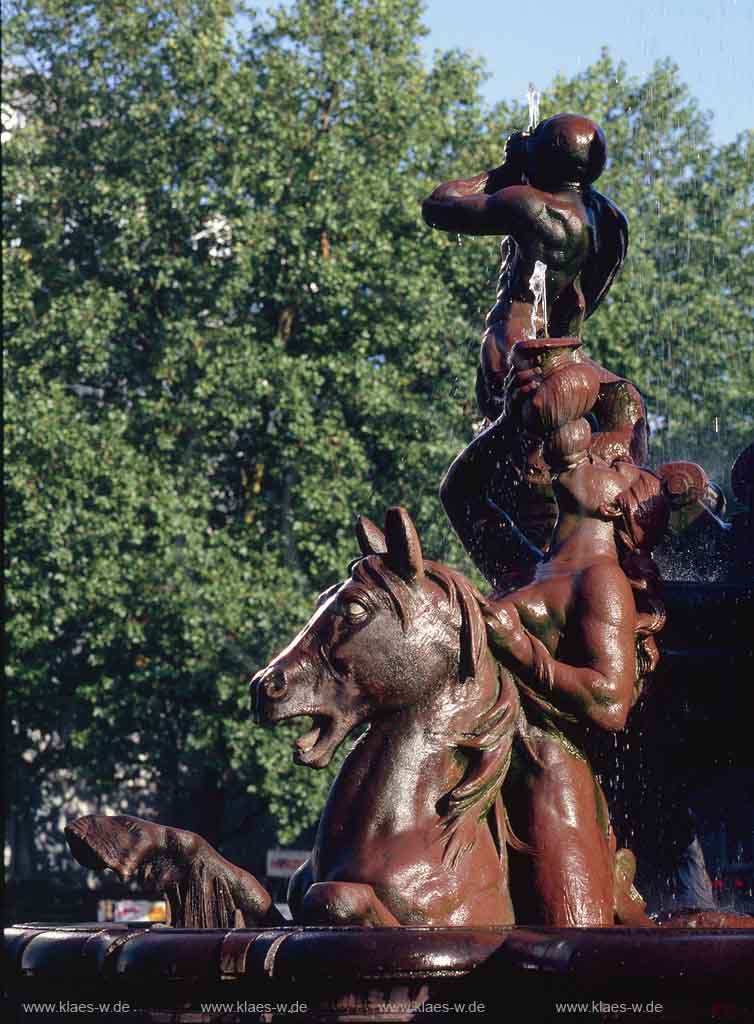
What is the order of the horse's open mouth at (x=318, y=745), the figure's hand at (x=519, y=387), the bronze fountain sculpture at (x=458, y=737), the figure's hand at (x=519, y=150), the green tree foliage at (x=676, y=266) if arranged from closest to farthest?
the bronze fountain sculpture at (x=458, y=737) → the horse's open mouth at (x=318, y=745) → the figure's hand at (x=519, y=387) → the figure's hand at (x=519, y=150) → the green tree foliage at (x=676, y=266)

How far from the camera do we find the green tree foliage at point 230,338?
21219 mm

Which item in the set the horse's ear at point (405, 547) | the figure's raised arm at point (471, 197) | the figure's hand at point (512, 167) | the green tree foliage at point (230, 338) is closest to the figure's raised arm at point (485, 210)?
the figure's raised arm at point (471, 197)

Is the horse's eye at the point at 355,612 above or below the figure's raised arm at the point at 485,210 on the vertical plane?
below

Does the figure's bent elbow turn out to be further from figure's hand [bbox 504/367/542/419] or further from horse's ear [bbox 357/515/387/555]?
figure's hand [bbox 504/367/542/419]

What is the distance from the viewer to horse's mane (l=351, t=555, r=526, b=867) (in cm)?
440

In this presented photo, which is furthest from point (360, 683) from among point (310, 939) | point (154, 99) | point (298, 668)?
point (154, 99)

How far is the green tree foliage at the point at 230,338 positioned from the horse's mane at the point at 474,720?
1628 centimetres

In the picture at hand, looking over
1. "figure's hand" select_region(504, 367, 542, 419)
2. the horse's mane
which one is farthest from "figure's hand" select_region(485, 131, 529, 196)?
the horse's mane

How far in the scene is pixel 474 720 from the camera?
4.47 metres

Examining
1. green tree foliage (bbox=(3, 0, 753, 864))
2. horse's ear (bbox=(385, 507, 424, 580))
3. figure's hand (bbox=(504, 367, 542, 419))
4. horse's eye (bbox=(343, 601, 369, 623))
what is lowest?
horse's eye (bbox=(343, 601, 369, 623))

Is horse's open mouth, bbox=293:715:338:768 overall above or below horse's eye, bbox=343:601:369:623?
below

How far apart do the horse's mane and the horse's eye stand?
69 millimetres

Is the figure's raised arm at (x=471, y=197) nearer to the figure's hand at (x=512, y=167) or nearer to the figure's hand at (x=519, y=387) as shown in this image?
the figure's hand at (x=512, y=167)

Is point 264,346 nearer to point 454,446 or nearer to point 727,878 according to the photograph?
point 454,446
